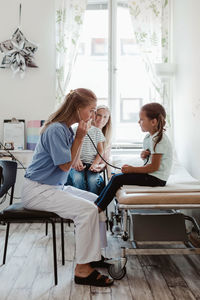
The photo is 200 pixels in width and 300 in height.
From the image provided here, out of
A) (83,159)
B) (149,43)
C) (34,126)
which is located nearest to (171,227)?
(83,159)

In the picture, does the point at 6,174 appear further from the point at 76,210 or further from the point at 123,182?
the point at 123,182

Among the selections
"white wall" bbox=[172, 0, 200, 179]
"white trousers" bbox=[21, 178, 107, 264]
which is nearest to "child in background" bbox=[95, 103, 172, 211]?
"white trousers" bbox=[21, 178, 107, 264]

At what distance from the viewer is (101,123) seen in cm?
304

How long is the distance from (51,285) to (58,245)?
2.24ft

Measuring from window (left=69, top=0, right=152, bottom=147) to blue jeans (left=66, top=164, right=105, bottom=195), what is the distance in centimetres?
93

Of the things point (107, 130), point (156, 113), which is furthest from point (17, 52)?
point (156, 113)

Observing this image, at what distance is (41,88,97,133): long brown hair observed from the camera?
1912 mm

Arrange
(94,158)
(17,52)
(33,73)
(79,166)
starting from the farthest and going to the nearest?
(33,73) < (17,52) < (94,158) < (79,166)

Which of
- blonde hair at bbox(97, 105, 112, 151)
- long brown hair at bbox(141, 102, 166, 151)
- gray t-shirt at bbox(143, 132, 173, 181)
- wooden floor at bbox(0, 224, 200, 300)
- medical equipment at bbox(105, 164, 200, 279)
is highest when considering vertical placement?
long brown hair at bbox(141, 102, 166, 151)

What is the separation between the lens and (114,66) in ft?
11.8

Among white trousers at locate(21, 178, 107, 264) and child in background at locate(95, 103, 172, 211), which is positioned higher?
child in background at locate(95, 103, 172, 211)

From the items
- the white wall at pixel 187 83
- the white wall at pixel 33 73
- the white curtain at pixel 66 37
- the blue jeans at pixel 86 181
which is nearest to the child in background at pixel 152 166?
the blue jeans at pixel 86 181

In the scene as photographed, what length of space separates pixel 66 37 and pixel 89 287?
2.53 m

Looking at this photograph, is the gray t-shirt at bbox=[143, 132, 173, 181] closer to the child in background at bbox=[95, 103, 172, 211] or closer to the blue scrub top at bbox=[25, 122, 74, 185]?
the child in background at bbox=[95, 103, 172, 211]
